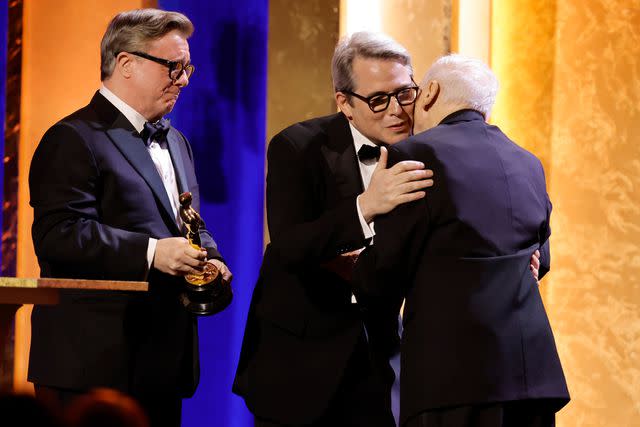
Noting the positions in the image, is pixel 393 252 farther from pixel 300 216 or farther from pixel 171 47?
pixel 171 47

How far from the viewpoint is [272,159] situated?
2.64m

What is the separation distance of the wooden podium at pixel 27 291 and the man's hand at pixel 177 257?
0.60 m

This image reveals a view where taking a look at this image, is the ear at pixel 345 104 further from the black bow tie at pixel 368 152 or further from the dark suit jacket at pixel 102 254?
the dark suit jacket at pixel 102 254

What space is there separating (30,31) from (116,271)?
1.48 m

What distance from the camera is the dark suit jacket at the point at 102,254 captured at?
2512 millimetres

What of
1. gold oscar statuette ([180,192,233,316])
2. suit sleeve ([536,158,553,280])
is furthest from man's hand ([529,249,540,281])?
gold oscar statuette ([180,192,233,316])

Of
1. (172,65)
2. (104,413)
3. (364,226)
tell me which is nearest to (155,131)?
(172,65)

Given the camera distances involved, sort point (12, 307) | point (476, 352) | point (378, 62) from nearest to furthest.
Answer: point (12, 307) → point (476, 352) → point (378, 62)

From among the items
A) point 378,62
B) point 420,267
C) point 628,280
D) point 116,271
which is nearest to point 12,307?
point 116,271

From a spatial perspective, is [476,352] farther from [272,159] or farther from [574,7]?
[574,7]

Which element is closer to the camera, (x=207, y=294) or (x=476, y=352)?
(x=476, y=352)

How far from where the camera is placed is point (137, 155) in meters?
2.65

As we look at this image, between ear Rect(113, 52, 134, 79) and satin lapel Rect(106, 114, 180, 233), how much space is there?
130mm

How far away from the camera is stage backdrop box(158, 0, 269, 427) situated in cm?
382
